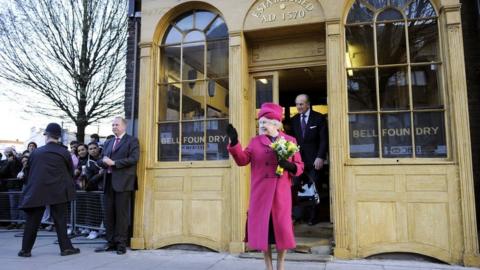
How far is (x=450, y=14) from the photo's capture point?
5.50 meters

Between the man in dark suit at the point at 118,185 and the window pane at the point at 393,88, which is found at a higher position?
the window pane at the point at 393,88

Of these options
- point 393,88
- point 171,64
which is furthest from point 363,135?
point 171,64

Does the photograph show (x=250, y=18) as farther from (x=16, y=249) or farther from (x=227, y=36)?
(x=16, y=249)

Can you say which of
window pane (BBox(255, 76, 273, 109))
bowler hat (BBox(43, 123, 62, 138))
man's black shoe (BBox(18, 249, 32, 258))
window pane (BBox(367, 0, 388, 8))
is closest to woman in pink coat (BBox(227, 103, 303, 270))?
window pane (BBox(255, 76, 273, 109))

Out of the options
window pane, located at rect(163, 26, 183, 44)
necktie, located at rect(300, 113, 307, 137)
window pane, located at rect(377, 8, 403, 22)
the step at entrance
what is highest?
window pane, located at rect(163, 26, 183, 44)

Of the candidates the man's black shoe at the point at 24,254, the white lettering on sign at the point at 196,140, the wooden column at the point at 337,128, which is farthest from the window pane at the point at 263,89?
the man's black shoe at the point at 24,254

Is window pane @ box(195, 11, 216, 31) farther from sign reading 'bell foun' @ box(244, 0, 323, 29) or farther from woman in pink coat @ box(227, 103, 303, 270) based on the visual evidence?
woman in pink coat @ box(227, 103, 303, 270)

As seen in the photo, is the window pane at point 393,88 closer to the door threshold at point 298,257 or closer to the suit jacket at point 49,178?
the door threshold at point 298,257

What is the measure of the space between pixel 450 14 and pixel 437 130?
5.20 feet

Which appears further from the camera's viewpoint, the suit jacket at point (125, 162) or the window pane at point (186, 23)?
the window pane at point (186, 23)

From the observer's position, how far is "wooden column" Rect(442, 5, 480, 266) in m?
5.11

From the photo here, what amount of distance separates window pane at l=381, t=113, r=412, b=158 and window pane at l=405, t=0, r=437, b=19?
145cm

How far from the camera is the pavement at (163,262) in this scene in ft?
16.9

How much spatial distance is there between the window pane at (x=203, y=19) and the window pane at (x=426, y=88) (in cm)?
330
